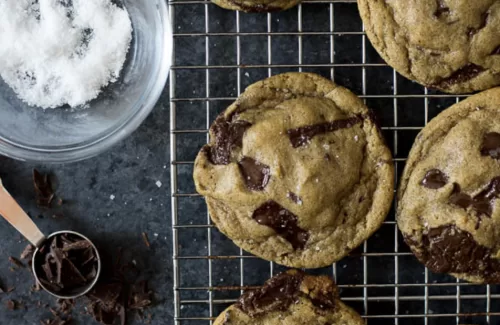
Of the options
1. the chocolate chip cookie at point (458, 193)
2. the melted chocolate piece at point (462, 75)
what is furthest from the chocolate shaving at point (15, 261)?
the melted chocolate piece at point (462, 75)

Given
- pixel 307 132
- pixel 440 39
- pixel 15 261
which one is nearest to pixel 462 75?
pixel 440 39

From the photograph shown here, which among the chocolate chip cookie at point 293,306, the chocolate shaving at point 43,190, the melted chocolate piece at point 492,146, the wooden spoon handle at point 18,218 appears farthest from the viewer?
the chocolate shaving at point 43,190

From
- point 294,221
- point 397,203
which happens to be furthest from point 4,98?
point 397,203

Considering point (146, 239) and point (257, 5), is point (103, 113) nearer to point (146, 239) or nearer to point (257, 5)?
point (146, 239)

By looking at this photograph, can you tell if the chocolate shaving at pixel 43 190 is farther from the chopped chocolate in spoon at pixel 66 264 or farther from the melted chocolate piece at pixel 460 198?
the melted chocolate piece at pixel 460 198

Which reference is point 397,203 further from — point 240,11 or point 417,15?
point 240,11

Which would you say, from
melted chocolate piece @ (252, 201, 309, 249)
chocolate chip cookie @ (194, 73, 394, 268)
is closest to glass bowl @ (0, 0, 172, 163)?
chocolate chip cookie @ (194, 73, 394, 268)
